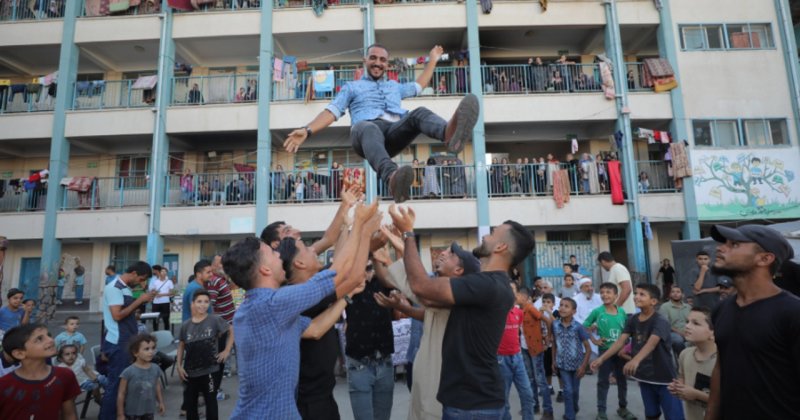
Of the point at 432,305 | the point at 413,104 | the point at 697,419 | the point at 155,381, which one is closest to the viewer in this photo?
Answer: the point at 432,305

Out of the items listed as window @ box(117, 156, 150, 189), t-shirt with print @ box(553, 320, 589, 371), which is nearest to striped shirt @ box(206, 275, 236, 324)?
t-shirt with print @ box(553, 320, 589, 371)

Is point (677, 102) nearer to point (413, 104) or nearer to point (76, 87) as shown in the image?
point (413, 104)

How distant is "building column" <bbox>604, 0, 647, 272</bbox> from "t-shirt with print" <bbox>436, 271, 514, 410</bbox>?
1298 centimetres

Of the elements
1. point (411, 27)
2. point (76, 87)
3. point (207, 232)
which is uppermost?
point (411, 27)

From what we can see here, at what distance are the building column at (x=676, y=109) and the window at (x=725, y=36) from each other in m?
0.54

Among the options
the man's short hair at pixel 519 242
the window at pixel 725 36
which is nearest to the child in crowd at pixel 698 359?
the man's short hair at pixel 519 242

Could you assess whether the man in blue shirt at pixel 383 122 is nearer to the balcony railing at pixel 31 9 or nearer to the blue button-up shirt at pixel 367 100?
the blue button-up shirt at pixel 367 100

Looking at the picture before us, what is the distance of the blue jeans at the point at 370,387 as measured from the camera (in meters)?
3.58

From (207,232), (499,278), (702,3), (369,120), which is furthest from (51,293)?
(702,3)

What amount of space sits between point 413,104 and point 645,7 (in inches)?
330

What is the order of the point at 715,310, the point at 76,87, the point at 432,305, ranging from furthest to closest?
the point at 76,87, the point at 432,305, the point at 715,310

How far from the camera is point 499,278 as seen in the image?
8.73 feet

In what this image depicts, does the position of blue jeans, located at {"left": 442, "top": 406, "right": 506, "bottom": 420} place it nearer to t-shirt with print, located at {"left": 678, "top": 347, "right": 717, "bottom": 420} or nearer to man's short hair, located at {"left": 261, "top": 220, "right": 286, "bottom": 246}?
t-shirt with print, located at {"left": 678, "top": 347, "right": 717, "bottom": 420}

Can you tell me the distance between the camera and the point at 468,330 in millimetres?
2604
